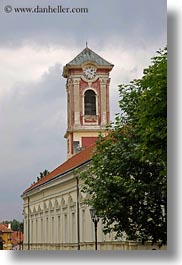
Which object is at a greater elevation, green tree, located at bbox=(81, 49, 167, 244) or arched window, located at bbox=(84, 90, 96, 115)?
arched window, located at bbox=(84, 90, 96, 115)

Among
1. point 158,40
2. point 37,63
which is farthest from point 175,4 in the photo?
point 37,63

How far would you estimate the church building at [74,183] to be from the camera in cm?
1366

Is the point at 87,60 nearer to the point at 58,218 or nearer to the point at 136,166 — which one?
the point at 136,166

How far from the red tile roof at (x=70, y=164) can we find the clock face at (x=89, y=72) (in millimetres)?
666

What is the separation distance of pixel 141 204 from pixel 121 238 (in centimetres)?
47

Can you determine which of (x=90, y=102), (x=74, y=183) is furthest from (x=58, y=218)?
(x=90, y=102)

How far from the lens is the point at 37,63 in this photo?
13672mm

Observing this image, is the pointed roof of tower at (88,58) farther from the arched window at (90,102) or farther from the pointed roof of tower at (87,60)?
the arched window at (90,102)

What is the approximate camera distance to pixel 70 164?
14.0 m

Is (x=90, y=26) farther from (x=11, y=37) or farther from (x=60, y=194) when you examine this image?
(x=60, y=194)

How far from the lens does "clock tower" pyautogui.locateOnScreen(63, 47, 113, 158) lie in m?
13.8

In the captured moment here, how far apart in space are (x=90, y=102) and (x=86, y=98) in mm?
167

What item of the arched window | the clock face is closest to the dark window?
the arched window

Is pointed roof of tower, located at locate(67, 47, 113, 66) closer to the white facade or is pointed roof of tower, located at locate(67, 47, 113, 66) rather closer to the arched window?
the arched window
